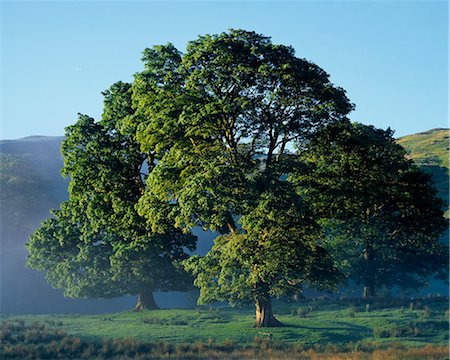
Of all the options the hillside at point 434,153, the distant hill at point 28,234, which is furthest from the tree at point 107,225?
the hillside at point 434,153

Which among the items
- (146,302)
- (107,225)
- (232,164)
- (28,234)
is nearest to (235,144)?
(232,164)

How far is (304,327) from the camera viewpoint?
3697 cm

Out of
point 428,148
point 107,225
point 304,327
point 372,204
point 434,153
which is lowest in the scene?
point 304,327

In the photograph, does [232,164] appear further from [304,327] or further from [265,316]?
[304,327]

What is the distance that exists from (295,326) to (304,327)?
600 mm

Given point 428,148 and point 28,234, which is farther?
point 428,148

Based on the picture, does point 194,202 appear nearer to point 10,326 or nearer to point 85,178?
point 85,178

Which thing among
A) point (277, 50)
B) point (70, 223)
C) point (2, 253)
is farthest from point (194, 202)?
point (2, 253)

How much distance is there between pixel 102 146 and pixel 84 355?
1458cm

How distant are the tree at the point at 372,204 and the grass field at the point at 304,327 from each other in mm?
6957

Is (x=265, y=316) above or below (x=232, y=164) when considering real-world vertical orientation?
below

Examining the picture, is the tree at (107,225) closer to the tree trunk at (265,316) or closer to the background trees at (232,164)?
the background trees at (232,164)

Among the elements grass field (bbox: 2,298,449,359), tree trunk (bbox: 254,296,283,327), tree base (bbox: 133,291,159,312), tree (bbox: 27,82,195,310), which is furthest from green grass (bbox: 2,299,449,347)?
tree (bbox: 27,82,195,310)

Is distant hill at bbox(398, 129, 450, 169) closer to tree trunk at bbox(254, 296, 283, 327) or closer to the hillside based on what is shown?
the hillside
